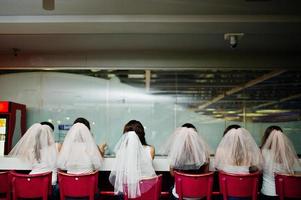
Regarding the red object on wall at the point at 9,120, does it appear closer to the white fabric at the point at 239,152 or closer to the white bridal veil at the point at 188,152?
the white bridal veil at the point at 188,152

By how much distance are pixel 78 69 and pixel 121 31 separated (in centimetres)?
208

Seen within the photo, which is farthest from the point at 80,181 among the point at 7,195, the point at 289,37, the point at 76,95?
the point at 289,37

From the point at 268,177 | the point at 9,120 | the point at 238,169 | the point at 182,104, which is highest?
the point at 182,104

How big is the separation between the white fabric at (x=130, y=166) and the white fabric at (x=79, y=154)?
0.33 metres

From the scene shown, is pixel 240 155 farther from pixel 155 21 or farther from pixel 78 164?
pixel 155 21

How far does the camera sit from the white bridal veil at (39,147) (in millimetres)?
3778

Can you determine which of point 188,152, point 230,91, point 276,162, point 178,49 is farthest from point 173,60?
point 276,162

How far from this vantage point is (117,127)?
21.0ft

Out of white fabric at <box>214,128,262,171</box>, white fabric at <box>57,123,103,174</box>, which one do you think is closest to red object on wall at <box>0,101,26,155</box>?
white fabric at <box>57,123,103,174</box>

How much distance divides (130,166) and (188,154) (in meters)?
0.72

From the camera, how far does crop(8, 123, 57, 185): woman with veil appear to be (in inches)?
148

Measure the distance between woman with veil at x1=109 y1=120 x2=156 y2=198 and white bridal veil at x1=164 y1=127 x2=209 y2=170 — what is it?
12.8 inches

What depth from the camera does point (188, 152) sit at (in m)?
3.63

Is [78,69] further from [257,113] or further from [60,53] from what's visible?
[257,113]
